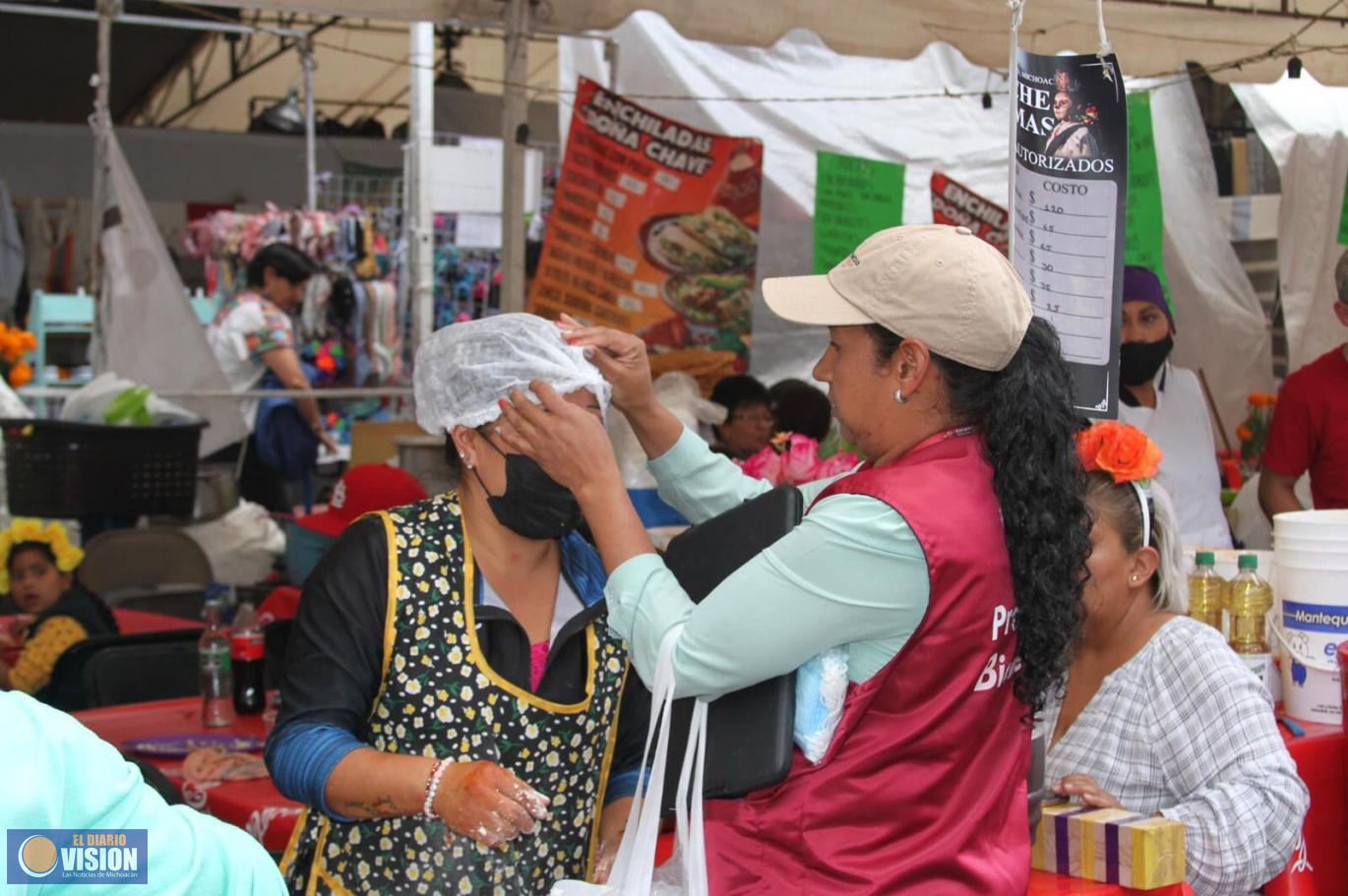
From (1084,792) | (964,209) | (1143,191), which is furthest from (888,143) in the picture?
(1084,792)

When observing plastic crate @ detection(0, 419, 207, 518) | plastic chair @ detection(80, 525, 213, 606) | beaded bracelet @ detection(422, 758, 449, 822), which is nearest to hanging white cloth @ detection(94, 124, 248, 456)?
plastic crate @ detection(0, 419, 207, 518)

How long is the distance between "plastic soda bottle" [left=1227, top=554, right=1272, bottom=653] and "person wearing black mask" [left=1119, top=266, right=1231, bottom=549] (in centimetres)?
134

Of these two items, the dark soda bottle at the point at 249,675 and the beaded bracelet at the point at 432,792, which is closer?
the beaded bracelet at the point at 432,792

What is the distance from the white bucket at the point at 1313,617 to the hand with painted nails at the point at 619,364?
1739mm

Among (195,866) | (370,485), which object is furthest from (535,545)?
(370,485)

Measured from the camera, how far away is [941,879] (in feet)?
6.26

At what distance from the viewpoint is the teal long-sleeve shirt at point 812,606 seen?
180cm

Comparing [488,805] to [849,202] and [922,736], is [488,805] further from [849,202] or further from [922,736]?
[849,202]

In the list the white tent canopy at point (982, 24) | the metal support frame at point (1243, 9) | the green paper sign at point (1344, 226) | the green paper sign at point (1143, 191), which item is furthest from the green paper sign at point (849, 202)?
the green paper sign at point (1344, 226)

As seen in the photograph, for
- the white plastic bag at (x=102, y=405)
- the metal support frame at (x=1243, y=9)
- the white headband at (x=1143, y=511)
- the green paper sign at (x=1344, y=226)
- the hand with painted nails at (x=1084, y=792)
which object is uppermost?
the metal support frame at (x=1243, y=9)

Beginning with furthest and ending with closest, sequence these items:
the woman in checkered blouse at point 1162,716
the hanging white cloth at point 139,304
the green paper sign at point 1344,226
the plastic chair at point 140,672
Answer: the green paper sign at point 1344,226 < the hanging white cloth at point 139,304 < the plastic chair at point 140,672 < the woman in checkered blouse at point 1162,716

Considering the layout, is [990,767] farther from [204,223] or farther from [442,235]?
[204,223]

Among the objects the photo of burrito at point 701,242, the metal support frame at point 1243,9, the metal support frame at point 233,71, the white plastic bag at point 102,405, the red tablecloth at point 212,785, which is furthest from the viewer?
the metal support frame at point 233,71

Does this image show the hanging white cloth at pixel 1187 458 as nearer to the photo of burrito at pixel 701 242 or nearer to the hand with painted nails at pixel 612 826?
the photo of burrito at pixel 701 242
